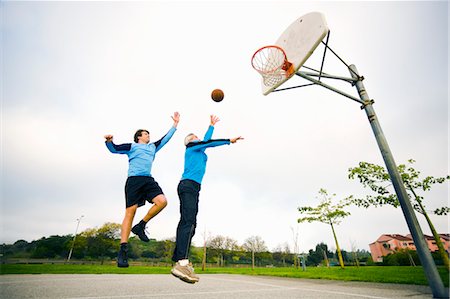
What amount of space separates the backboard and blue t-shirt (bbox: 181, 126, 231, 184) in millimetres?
3029

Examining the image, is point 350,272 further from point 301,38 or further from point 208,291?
point 301,38

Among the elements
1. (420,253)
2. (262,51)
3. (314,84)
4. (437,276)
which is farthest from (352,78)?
(437,276)

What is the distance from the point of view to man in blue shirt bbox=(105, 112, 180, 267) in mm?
3791

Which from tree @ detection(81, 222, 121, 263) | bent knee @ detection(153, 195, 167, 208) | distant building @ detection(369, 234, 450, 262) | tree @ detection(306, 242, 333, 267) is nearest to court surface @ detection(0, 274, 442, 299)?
bent knee @ detection(153, 195, 167, 208)

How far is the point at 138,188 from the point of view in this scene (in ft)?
12.7

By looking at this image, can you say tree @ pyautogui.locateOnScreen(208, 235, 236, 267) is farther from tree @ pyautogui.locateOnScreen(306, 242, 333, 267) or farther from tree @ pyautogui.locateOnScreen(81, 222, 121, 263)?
tree @ pyautogui.locateOnScreen(306, 242, 333, 267)

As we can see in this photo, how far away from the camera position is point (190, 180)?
4.09 m

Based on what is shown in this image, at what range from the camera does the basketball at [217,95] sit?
545 centimetres

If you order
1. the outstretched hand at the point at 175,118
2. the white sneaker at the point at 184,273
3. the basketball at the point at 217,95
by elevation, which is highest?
the basketball at the point at 217,95

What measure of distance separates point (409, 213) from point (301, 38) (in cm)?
461

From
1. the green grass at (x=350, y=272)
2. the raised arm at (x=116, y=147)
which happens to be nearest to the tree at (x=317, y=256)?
the green grass at (x=350, y=272)

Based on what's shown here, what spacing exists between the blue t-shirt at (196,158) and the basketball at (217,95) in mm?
1529

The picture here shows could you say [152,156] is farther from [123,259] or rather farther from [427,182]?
[427,182]

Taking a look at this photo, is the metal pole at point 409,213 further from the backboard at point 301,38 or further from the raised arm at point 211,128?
the raised arm at point 211,128
